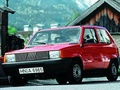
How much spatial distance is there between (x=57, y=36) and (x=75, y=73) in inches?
56.3

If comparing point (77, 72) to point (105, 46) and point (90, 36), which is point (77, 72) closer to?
point (90, 36)

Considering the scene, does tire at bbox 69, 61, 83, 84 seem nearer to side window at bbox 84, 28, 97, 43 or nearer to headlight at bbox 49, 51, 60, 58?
headlight at bbox 49, 51, 60, 58

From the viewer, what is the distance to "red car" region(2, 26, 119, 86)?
545 inches

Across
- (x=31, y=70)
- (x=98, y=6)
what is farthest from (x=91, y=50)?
(x=98, y=6)

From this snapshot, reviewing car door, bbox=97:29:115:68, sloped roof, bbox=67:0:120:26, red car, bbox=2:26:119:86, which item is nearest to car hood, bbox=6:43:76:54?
red car, bbox=2:26:119:86

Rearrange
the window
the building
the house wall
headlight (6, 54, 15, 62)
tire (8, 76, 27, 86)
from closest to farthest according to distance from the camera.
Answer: headlight (6, 54, 15, 62) < tire (8, 76, 27, 86) < the window < the building < the house wall

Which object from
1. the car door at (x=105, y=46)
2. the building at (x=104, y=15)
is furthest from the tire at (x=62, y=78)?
the building at (x=104, y=15)

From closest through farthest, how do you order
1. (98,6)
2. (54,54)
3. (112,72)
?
(54,54) < (112,72) < (98,6)

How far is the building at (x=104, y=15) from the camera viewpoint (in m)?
32.5

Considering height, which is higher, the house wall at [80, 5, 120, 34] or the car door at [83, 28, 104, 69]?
the house wall at [80, 5, 120, 34]

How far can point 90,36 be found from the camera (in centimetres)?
1543

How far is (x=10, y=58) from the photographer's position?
47.8 ft

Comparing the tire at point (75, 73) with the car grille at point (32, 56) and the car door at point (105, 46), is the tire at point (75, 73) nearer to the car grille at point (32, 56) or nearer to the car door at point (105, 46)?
the car grille at point (32, 56)

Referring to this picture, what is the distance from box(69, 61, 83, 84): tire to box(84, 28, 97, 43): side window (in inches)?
39.6
